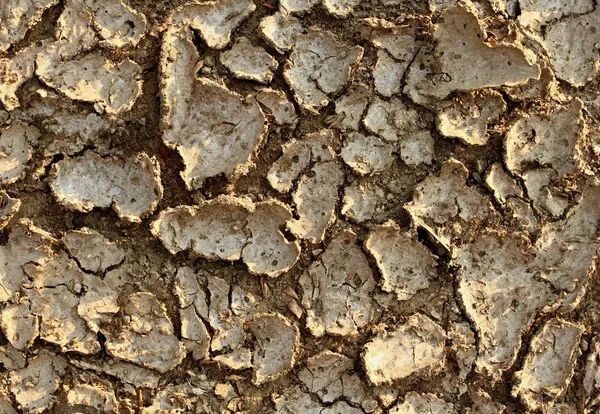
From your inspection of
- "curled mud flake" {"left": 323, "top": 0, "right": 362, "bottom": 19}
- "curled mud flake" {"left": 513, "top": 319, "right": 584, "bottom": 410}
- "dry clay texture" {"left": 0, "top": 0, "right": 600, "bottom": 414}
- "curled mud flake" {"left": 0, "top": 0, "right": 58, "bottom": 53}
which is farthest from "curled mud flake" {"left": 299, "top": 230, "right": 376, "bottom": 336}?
"curled mud flake" {"left": 0, "top": 0, "right": 58, "bottom": 53}

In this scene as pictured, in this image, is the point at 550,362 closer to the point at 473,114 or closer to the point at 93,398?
A: the point at 473,114

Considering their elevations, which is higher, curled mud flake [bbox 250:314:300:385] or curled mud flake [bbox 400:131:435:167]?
curled mud flake [bbox 400:131:435:167]

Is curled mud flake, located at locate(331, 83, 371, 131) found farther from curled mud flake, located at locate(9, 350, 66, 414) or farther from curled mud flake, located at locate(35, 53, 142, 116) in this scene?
curled mud flake, located at locate(9, 350, 66, 414)

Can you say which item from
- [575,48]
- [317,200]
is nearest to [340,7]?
[317,200]

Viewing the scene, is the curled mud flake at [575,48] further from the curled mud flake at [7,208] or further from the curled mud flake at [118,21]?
the curled mud flake at [7,208]

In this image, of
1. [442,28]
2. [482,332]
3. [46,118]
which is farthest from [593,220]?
[46,118]
